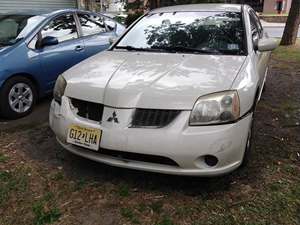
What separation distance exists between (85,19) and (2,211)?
12.8 ft

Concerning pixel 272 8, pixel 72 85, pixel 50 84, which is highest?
pixel 72 85

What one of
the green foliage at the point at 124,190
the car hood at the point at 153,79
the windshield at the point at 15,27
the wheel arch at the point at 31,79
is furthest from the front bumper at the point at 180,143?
the windshield at the point at 15,27

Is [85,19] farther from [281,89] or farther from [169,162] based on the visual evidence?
[169,162]

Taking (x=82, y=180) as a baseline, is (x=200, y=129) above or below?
above

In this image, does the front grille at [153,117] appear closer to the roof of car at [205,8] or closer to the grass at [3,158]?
the grass at [3,158]

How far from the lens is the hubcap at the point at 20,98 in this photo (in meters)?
4.84

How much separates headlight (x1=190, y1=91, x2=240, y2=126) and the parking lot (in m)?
0.66

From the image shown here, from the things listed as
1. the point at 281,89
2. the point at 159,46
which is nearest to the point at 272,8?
the point at 281,89

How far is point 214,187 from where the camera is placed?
3.19 metres

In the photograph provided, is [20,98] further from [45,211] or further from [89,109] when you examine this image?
[45,211]

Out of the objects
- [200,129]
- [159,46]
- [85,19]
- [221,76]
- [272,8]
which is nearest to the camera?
[200,129]

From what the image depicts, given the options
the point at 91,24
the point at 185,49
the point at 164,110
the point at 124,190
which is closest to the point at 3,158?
the point at 124,190

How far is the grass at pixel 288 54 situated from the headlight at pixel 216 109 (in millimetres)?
7029

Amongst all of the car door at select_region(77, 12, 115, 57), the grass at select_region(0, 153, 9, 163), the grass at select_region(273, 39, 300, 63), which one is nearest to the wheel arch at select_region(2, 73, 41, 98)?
the car door at select_region(77, 12, 115, 57)
